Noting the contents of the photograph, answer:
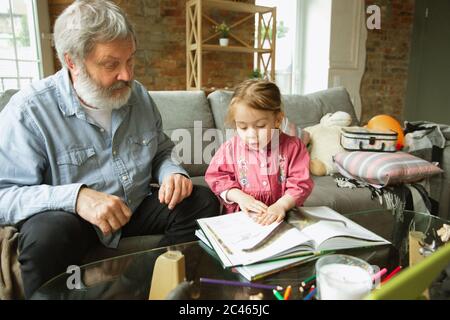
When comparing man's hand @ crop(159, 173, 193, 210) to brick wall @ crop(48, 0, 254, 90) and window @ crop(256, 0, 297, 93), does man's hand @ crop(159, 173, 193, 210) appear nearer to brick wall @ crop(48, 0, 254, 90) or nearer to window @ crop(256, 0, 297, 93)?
brick wall @ crop(48, 0, 254, 90)

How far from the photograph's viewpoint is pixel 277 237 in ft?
2.89

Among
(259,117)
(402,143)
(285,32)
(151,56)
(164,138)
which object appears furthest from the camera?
(285,32)

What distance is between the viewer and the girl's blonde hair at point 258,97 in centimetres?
112

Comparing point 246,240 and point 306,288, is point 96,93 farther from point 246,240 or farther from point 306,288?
point 306,288

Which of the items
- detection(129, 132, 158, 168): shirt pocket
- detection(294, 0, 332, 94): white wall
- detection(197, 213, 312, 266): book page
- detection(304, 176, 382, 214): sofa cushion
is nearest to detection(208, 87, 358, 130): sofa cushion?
detection(304, 176, 382, 214): sofa cushion

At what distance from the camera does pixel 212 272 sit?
81 cm

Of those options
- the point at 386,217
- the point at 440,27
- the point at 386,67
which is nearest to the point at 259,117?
the point at 386,217

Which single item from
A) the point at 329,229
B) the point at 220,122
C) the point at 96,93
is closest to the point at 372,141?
the point at 220,122

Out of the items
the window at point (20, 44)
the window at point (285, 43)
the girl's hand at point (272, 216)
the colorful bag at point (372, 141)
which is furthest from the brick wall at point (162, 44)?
the girl's hand at point (272, 216)

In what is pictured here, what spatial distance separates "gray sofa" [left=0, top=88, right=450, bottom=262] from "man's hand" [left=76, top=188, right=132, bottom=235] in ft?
2.62

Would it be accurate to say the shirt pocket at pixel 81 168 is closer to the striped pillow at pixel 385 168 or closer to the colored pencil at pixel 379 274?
the colored pencil at pixel 379 274

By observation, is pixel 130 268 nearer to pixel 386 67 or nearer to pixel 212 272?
pixel 212 272

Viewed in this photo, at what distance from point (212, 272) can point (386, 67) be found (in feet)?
13.2

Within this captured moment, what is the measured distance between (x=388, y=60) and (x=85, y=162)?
3996 mm
